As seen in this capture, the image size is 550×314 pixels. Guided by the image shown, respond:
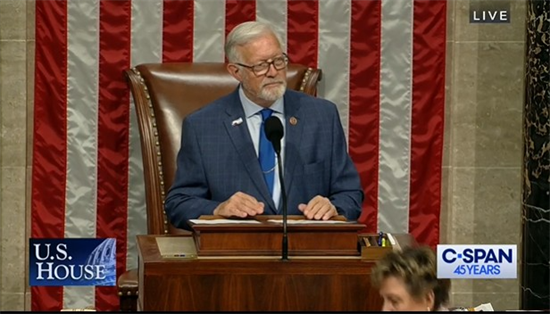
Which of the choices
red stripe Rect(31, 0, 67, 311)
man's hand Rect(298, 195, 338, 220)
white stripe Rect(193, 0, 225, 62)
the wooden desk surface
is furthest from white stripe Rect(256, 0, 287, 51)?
the wooden desk surface

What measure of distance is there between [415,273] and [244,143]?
1.82 m

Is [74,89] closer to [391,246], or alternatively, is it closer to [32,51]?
[32,51]

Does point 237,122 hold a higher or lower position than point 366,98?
lower

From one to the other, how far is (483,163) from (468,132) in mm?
197

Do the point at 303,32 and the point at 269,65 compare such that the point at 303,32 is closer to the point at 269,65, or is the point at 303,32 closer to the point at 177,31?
the point at 177,31

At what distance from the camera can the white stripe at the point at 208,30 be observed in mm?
6535

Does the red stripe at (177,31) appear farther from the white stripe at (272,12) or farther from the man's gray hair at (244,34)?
the man's gray hair at (244,34)

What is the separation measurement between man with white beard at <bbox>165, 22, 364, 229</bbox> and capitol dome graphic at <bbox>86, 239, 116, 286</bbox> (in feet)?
3.87

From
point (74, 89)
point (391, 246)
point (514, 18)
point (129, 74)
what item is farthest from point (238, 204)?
point (514, 18)

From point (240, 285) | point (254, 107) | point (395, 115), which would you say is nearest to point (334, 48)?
point (395, 115)

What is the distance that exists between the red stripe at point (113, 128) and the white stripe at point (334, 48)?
104 centimetres

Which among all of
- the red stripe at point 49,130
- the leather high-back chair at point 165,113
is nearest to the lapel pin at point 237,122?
the leather high-back chair at point 165,113

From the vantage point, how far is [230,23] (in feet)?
21.5

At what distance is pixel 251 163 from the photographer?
532 cm
